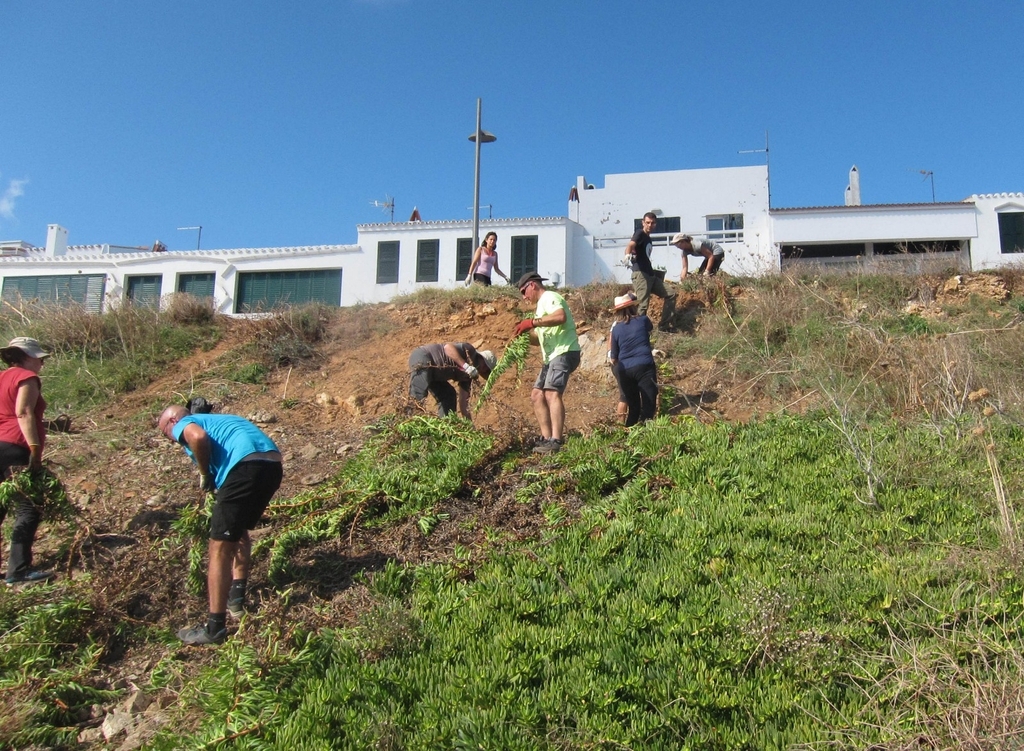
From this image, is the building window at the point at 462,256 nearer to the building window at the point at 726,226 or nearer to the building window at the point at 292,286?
the building window at the point at 292,286

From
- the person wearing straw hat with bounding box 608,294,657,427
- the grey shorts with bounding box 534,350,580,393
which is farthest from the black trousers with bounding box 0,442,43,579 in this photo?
the person wearing straw hat with bounding box 608,294,657,427

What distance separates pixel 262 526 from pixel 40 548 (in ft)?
5.79

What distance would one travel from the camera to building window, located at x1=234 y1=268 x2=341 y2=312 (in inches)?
833

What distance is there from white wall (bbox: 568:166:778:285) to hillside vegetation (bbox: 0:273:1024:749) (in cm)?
1274

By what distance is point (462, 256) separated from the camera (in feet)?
67.7

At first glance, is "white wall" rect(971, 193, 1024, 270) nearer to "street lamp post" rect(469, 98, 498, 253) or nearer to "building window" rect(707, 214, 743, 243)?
"building window" rect(707, 214, 743, 243)

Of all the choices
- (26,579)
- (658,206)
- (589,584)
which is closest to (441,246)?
(658,206)

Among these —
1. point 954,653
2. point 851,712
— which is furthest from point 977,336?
point 851,712

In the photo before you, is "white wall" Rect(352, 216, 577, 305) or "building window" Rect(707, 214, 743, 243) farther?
"building window" Rect(707, 214, 743, 243)

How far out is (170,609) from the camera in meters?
4.64

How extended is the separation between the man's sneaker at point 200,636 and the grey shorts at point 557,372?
10.6ft

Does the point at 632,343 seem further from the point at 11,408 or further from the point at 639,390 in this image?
the point at 11,408

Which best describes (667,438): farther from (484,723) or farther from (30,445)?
(30,445)

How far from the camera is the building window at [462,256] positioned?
2050cm
